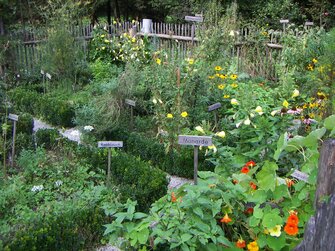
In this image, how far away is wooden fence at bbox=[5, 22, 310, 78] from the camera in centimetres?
884

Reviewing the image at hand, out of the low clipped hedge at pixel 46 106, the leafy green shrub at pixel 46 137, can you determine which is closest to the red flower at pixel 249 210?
the leafy green shrub at pixel 46 137

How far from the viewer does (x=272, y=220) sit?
2.69 m

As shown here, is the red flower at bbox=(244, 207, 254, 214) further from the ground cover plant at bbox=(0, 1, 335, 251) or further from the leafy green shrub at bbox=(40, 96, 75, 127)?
the leafy green shrub at bbox=(40, 96, 75, 127)

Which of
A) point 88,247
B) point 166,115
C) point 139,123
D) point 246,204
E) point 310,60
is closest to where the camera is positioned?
point 246,204

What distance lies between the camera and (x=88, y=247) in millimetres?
3768

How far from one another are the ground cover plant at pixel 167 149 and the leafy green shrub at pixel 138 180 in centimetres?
2

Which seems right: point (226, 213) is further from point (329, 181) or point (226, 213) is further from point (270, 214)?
point (329, 181)

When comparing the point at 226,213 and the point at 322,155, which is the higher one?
the point at 322,155

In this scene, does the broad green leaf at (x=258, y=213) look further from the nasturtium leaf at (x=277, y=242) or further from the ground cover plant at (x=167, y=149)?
the nasturtium leaf at (x=277, y=242)

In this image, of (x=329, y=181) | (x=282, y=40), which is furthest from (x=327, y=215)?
(x=282, y=40)

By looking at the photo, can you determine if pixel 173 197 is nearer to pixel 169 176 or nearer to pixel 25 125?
pixel 169 176

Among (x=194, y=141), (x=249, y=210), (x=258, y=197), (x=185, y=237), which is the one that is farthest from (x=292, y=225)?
(x=194, y=141)

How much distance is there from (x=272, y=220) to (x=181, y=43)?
785 cm

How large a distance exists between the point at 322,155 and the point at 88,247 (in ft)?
7.29
